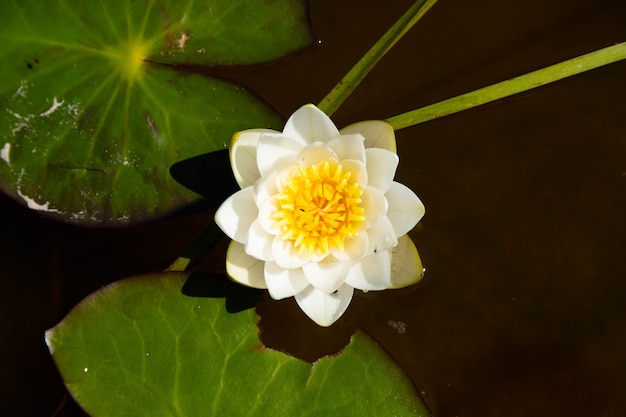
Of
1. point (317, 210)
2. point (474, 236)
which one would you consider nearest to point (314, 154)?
point (317, 210)

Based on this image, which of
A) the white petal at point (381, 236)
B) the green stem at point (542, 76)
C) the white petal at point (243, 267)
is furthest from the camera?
the green stem at point (542, 76)

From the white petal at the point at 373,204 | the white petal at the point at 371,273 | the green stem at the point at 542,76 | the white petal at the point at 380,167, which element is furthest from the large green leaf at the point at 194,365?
the green stem at the point at 542,76

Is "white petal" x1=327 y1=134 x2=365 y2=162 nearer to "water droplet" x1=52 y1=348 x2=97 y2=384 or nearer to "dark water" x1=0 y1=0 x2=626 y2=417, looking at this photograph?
"dark water" x1=0 y1=0 x2=626 y2=417

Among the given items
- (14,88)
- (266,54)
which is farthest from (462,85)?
(14,88)

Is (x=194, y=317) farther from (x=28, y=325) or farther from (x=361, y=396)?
(x=28, y=325)

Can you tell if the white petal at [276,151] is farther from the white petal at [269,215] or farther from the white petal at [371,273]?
the white petal at [371,273]
